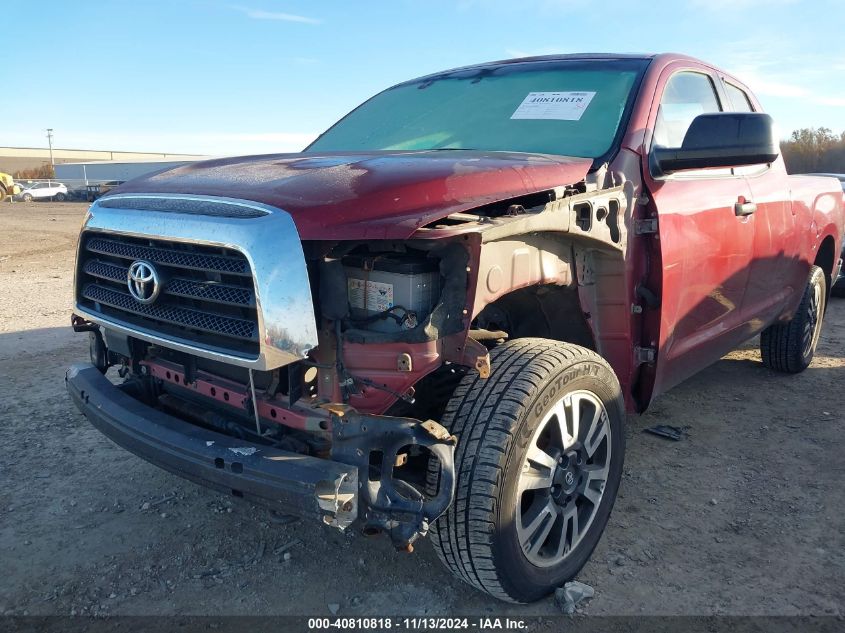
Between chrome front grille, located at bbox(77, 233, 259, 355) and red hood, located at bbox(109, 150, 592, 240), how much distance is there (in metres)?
0.22

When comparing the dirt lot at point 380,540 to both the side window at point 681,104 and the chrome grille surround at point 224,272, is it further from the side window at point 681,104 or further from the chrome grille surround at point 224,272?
the side window at point 681,104

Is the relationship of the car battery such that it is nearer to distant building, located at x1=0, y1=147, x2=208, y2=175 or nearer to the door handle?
the door handle

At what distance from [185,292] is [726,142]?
2.25m

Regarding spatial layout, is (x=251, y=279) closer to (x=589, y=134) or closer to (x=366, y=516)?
(x=366, y=516)

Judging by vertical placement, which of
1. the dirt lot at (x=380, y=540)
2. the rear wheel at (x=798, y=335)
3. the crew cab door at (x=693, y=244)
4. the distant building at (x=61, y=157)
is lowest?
the dirt lot at (x=380, y=540)

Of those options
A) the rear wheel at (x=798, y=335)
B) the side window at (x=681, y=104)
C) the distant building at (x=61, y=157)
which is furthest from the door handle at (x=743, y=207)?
the distant building at (x=61, y=157)

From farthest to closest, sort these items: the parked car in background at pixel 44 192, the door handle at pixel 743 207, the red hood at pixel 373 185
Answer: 1. the parked car in background at pixel 44 192
2. the door handle at pixel 743 207
3. the red hood at pixel 373 185

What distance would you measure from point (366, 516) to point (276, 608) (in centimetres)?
77

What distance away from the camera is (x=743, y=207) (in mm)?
3680

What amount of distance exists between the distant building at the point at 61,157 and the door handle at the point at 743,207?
7675cm

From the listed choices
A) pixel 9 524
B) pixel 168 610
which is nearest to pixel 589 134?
pixel 168 610

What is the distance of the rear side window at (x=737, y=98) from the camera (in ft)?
13.8

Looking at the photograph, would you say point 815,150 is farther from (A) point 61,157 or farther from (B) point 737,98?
(A) point 61,157

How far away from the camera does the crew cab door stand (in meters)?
3.11
